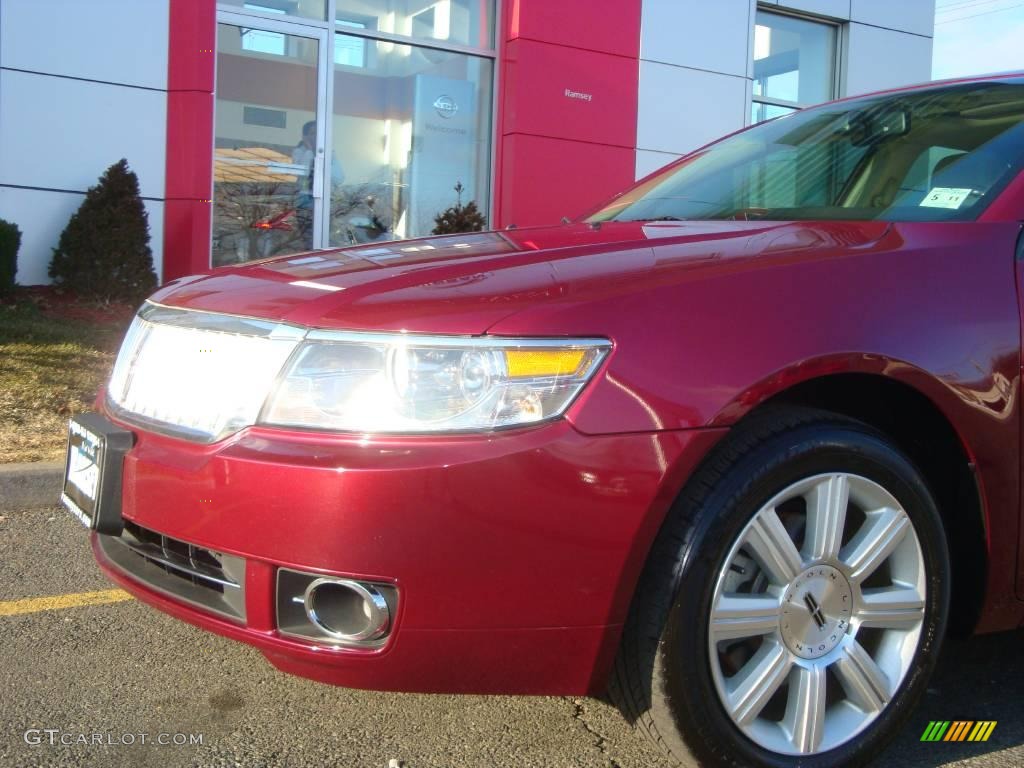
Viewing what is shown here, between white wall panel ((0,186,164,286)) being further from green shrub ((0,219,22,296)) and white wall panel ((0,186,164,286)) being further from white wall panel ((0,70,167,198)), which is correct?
green shrub ((0,219,22,296))

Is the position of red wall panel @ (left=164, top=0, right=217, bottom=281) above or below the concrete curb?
above

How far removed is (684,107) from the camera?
432 inches

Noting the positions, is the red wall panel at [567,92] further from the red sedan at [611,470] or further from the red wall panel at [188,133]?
the red sedan at [611,470]

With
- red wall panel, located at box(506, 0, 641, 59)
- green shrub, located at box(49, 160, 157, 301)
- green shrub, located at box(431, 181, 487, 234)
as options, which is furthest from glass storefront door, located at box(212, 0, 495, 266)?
green shrub, located at box(49, 160, 157, 301)

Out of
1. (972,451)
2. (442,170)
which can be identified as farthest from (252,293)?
(442,170)

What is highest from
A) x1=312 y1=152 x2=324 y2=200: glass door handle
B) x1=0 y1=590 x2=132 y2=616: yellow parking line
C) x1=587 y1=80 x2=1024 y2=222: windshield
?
x1=312 y1=152 x2=324 y2=200: glass door handle

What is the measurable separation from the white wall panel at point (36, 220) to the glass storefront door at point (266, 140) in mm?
1308

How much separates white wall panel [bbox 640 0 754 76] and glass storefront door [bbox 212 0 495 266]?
1661 mm

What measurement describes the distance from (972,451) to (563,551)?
1047 millimetres

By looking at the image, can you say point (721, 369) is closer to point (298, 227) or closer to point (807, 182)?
point (807, 182)

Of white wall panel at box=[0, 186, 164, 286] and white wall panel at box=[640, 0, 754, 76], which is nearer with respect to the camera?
A: white wall panel at box=[0, 186, 164, 286]

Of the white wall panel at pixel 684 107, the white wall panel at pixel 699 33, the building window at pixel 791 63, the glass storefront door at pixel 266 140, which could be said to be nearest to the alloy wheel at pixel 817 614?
the glass storefront door at pixel 266 140

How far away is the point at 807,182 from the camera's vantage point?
10.6 ft

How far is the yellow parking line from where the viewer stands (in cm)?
327
